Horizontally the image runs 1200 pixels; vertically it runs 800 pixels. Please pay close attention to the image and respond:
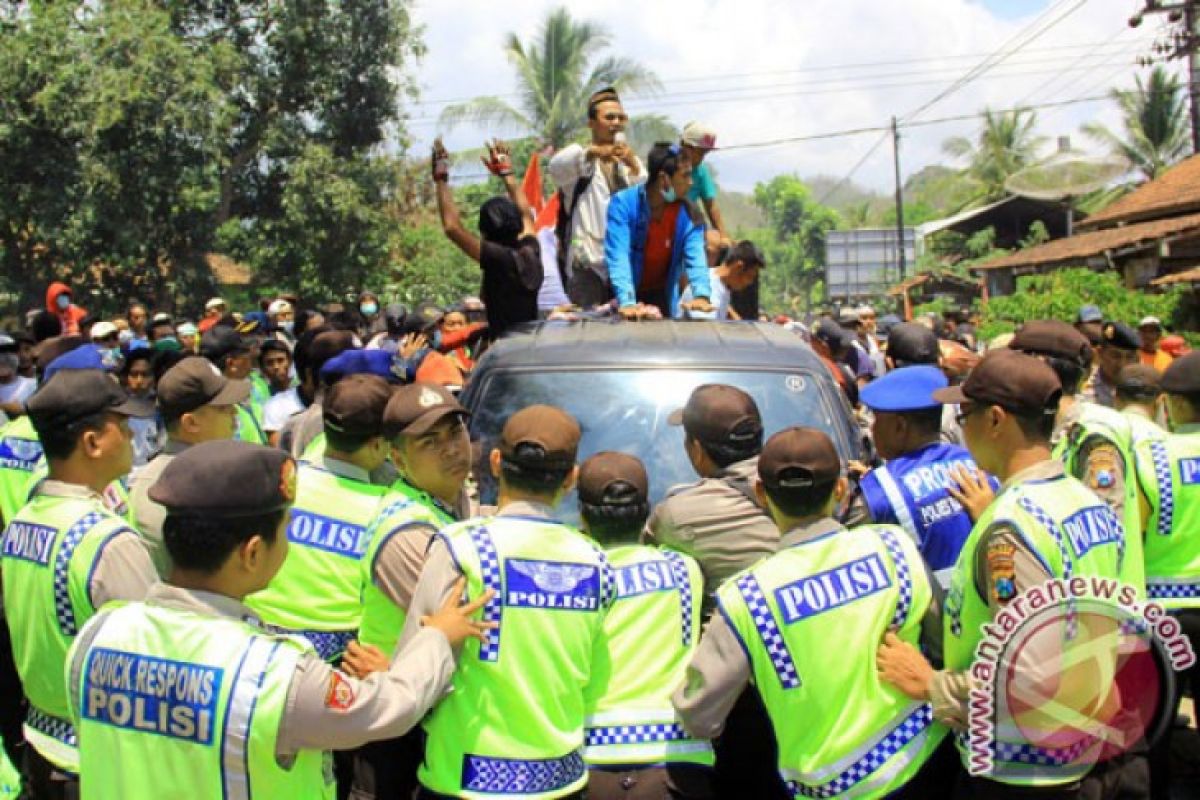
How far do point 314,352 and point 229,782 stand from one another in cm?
402

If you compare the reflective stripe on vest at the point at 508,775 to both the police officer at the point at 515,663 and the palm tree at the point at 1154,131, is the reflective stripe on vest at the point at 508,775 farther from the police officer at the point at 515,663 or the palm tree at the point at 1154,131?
the palm tree at the point at 1154,131

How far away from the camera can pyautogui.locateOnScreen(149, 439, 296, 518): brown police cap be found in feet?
7.86

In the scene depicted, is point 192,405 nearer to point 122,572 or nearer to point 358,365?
point 358,365

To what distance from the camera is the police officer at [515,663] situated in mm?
2896

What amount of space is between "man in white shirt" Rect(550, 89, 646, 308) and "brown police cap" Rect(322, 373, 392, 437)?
298 cm

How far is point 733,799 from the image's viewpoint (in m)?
3.58

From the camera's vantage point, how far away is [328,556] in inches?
142

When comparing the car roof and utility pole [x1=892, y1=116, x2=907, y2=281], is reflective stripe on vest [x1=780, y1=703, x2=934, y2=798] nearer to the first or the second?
the car roof

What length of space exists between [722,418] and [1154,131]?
38667 millimetres

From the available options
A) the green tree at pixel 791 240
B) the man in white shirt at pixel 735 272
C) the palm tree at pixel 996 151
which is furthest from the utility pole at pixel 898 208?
the man in white shirt at pixel 735 272

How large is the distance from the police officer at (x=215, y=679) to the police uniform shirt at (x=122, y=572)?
56 cm

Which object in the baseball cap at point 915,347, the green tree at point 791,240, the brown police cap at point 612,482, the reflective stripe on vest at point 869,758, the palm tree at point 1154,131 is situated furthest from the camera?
the green tree at point 791,240

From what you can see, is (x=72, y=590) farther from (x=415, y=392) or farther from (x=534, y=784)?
(x=534, y=784)

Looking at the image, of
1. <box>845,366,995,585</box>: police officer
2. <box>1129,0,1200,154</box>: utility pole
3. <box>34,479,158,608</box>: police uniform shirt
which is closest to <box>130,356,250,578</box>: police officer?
<box>34,479,158,608</box>: police uniform shirt
